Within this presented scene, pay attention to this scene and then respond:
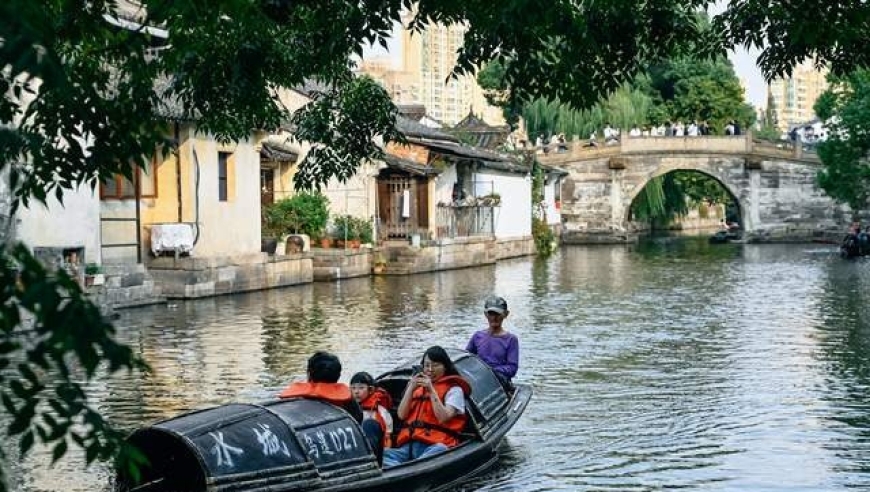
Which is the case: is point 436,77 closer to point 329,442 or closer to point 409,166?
point 409,166

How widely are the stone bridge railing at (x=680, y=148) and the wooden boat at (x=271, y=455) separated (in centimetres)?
5707

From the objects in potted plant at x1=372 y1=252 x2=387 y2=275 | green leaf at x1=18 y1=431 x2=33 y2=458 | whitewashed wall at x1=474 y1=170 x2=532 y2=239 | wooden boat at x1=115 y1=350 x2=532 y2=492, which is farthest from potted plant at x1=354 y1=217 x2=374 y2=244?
green leaf at x1=18 y1=431 x2=33 y2=458

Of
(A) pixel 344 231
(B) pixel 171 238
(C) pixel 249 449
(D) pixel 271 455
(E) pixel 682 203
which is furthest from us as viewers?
(E) pixel 682 203

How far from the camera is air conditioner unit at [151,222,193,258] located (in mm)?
29172

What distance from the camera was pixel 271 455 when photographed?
8867 millimetres

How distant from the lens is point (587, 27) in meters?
9.25

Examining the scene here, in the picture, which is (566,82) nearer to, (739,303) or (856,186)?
(739,303)

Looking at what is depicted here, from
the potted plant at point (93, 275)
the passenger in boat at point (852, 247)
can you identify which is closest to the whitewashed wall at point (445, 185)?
the passenger in boat at point (852, 247)

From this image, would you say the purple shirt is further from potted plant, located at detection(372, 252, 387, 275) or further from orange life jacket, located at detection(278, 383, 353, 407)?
potted plant, located at detection(372, 252, 387, 275)

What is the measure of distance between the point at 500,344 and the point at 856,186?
4090 centimetres

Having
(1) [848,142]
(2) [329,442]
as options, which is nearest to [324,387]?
(2) [329,442]

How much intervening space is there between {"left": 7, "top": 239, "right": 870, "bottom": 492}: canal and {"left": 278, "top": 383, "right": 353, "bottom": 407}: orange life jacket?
155 centimetres

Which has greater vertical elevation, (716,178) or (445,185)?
(716,178)

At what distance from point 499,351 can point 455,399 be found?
2203 millimetres
